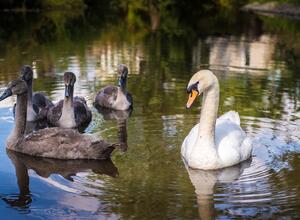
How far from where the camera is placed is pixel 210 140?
9734 mm

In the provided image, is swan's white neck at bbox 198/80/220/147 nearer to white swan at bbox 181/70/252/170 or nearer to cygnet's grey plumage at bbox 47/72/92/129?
white swan at bbox 181/70/252/170

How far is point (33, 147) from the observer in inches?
418

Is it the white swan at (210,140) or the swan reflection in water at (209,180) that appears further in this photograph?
the white swan at (210,140)

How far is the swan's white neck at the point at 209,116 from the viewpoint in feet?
31.9

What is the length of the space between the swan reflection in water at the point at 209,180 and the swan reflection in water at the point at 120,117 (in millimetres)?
2053

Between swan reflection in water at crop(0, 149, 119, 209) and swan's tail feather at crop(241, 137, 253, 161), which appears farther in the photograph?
swan's tail feather at crop(241, 137, 253, 161)

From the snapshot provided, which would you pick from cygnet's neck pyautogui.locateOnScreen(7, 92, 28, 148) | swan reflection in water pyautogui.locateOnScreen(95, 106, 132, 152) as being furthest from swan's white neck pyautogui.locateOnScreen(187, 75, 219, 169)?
cygnet's neck pyautogui.locateOnScreen(7, 92, 28, 148)

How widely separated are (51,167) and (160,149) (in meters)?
1.96

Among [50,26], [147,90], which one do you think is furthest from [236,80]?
[50,26]

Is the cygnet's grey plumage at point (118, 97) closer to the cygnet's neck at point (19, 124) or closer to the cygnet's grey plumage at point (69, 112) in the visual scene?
the cygnet's grey plumage at point (69, 112)

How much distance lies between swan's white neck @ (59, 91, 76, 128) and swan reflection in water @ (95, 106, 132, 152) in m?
0.98

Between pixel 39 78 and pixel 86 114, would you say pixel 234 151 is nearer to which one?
pixel 86 114

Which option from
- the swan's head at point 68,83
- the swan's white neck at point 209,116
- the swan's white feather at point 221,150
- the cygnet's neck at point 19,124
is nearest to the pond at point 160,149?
the swan's white feather at point 221,150

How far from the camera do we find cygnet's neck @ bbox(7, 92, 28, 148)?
35.9 feet
